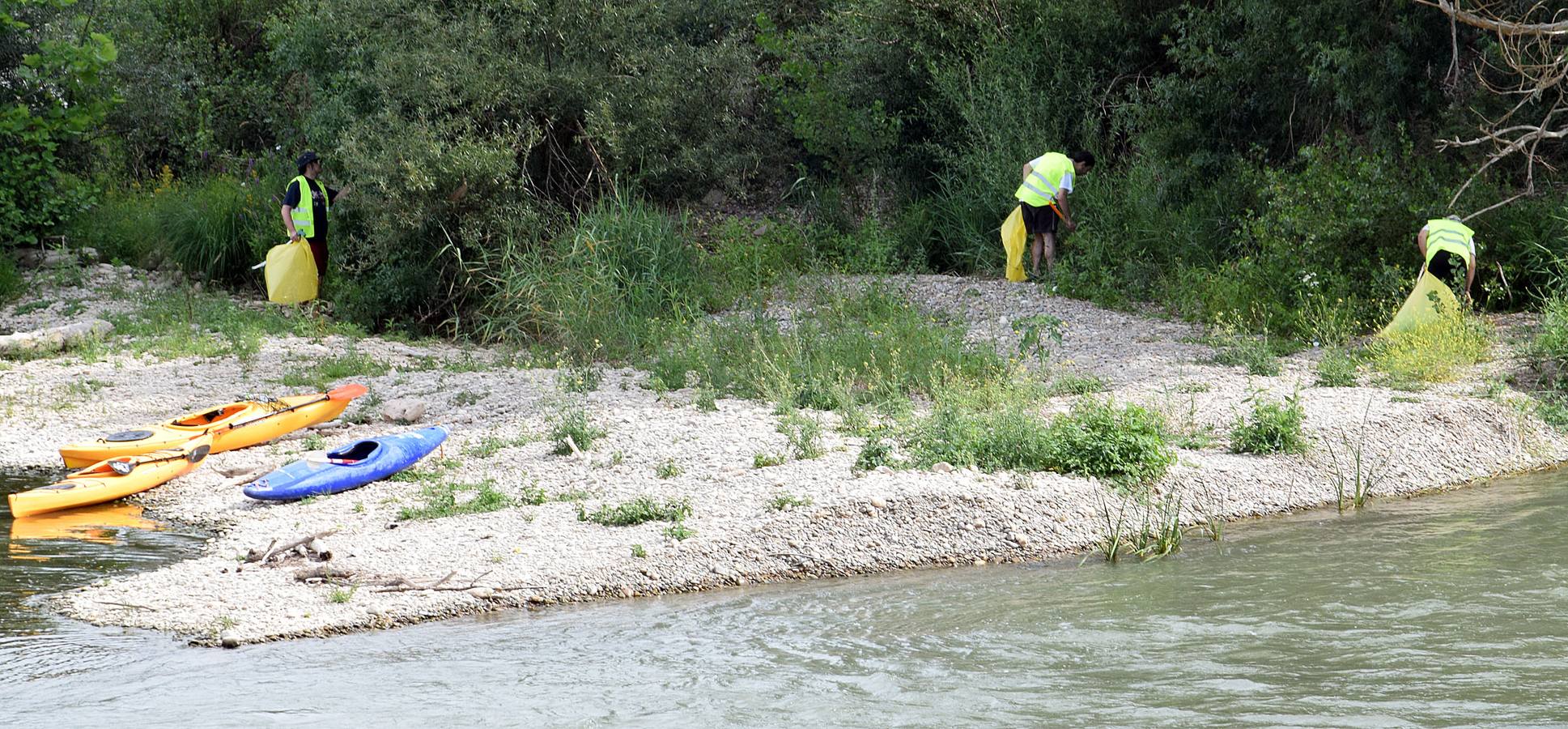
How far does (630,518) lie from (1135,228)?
8826 millimetres

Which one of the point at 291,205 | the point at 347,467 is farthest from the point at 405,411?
the point at 291,205

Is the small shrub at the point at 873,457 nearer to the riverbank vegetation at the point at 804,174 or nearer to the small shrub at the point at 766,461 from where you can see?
the small shrub at the point at 766,461

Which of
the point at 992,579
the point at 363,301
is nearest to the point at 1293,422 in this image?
the point at 992,579

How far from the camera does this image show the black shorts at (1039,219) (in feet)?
48.9

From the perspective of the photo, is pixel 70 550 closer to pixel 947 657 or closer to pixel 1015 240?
pixel 947 657

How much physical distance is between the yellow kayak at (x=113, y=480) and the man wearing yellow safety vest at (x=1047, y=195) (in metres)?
8.61

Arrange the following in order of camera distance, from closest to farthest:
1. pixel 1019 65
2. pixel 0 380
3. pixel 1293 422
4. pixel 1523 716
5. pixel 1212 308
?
pixel 1523 716, pixel 1293 422, pixel 0 380, pixel 1212 308, pixel 1019 65

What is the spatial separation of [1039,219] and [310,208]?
25.1 ft

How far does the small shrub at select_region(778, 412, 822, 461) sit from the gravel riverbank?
11 centimetres

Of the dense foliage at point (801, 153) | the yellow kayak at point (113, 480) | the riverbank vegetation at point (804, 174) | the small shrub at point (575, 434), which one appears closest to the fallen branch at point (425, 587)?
the small shrub at point (575, 434)

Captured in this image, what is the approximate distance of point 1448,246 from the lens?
11008mm

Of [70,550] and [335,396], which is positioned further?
[335,396]

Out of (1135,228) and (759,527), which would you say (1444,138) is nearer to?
(1135,228)

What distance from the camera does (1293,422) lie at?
8.72 meters
